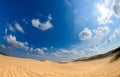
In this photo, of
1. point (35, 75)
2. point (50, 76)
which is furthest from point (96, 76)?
point (35, 75)

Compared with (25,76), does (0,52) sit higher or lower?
higher

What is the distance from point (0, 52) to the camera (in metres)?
35.9

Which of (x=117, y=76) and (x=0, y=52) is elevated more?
(x=0, y=52)

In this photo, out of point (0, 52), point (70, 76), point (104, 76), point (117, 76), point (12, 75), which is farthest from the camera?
point (0, 52)

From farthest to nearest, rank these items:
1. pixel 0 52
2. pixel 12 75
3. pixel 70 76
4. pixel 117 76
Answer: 1. pixel 0 52
2. pixel 70 76
3. pixel 12 75
4. pixel 117 76

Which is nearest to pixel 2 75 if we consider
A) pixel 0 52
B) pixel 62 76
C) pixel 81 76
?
pixel 62 76

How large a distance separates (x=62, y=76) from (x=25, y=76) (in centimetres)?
224

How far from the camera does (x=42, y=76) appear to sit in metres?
13.2

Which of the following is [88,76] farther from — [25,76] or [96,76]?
[25,76]

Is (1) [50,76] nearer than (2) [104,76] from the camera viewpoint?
No

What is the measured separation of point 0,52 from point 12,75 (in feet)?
79.3

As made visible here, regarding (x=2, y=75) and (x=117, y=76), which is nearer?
(x=117, y=76)

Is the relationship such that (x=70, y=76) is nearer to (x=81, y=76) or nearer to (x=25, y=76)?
(x=81, y=76)

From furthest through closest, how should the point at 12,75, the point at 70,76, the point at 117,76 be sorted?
the point at 70,76, the point at 12,75, the point at 117,76
